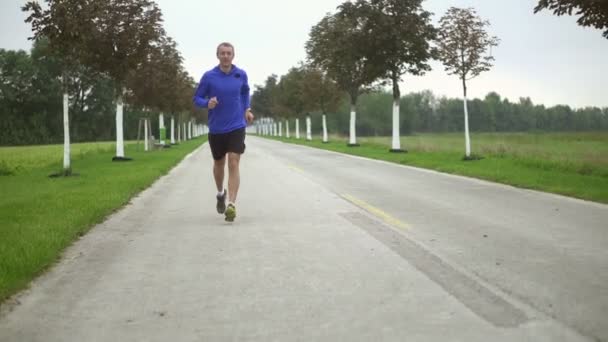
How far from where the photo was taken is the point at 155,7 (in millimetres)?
25703

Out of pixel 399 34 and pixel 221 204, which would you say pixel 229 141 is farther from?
pixel 399 34

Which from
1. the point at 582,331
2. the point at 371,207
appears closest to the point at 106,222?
the point at 371,207

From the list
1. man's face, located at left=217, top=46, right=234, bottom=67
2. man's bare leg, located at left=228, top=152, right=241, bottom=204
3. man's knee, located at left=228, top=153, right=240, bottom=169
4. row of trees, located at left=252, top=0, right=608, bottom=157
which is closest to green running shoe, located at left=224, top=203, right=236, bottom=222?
man's bare leg, located at left=228, top=152, right=241, bottom=204

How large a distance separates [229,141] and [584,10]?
8.62 m

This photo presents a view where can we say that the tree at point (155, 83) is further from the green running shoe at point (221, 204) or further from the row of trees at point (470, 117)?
the row of trees at point (470, 117)

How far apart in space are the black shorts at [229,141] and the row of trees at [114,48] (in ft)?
32.5

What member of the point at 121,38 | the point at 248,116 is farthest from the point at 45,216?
the point at 121,38

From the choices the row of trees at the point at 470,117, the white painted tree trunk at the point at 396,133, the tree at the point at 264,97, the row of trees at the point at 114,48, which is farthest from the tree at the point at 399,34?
the row of trees at the point at 470,117

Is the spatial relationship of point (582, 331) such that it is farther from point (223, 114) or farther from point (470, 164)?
point (470, 164)

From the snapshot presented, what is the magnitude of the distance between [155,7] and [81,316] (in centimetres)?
2388

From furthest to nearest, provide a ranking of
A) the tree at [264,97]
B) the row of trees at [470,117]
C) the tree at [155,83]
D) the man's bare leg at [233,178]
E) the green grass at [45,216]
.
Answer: the row of trees at [470,117], the tree at [264,97], the tree at [155,83], the man's bare leg at [233,178], the green grass at [45,216]

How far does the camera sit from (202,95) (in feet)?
26.0

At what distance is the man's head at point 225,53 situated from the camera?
769cm

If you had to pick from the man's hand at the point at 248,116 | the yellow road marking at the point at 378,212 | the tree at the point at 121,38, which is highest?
the tree at the point at 121,38
